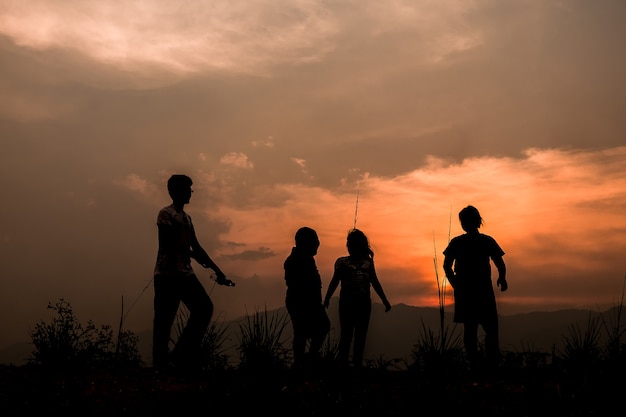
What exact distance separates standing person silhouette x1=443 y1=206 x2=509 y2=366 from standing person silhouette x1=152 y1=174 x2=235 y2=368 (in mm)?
3014

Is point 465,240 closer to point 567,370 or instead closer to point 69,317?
point 567,370

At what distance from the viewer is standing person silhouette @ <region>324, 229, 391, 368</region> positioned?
8.60 m

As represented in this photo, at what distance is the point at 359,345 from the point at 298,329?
0.78m

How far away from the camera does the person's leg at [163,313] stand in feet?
23.3

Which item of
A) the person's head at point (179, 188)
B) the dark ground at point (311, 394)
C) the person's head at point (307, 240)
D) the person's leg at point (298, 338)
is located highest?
the person's head at point (179, 188)

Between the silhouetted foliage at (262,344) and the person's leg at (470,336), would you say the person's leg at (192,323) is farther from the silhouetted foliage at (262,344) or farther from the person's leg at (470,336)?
the person's leg at (470,336)

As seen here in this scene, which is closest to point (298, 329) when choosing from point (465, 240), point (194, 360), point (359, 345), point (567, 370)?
point (359, 345)

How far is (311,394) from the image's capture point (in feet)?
18.8

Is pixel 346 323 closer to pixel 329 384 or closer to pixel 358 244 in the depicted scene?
pixel 358 244

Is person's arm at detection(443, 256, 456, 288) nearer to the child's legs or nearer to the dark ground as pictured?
the child's legs

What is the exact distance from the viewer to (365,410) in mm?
5340

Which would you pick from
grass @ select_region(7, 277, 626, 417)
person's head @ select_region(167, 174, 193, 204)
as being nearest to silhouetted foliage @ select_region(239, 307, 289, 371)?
grass @ select_region(7, 277, 626, 417)

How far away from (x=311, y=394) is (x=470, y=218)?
3.59 metres

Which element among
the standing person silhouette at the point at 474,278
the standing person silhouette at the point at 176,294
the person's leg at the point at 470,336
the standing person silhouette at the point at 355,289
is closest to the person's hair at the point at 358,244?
the standing person silhouette at the point at 355,289
